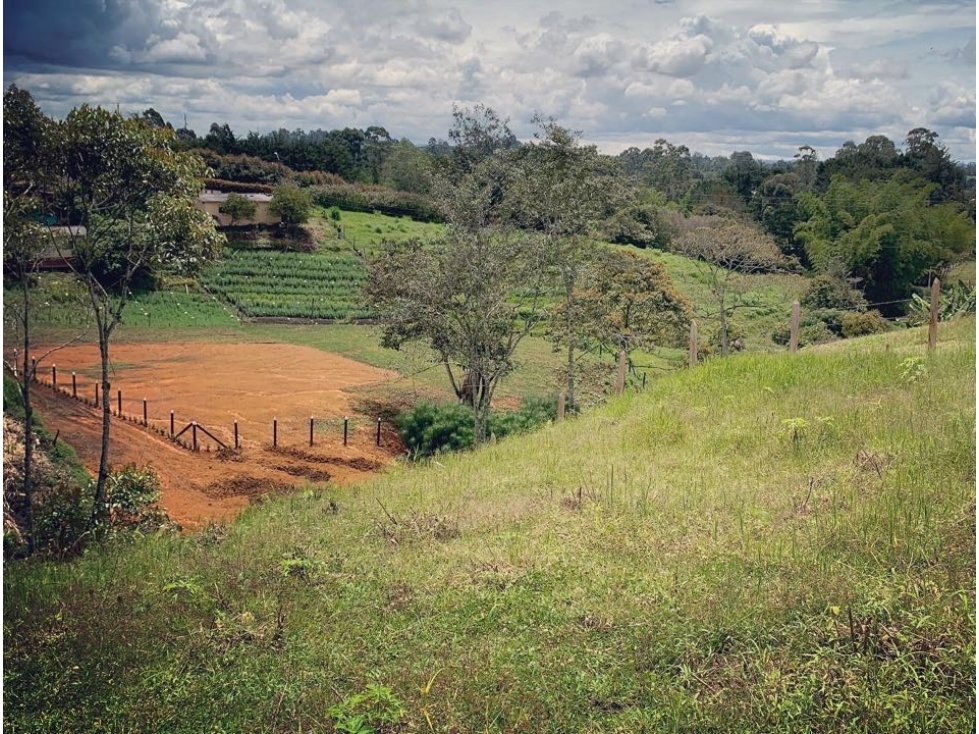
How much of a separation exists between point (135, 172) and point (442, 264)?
280 inches

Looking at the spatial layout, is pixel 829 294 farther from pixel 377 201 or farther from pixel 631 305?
pixel 377 201

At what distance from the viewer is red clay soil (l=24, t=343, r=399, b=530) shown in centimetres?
1291

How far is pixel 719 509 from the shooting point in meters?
5.56

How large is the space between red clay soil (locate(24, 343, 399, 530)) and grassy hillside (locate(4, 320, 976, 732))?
4083 millimetres

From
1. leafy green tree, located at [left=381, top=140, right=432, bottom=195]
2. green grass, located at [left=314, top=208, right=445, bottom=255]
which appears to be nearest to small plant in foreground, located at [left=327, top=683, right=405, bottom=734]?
green grass, located at [left=314, top=208, right=445, bottom=255]

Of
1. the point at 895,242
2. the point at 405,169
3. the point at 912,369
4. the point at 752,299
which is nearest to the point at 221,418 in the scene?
the point at 912,369

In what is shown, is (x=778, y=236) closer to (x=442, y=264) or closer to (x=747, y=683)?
(x=442, y=264)

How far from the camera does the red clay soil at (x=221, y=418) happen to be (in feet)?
42.4

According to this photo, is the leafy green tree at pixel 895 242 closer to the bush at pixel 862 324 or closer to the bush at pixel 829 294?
the bush at pixel 829 294

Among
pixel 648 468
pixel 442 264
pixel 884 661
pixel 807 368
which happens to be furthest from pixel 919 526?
pixel 442 264

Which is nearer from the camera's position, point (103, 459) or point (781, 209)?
point (103, 459)

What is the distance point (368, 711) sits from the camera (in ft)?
11.5

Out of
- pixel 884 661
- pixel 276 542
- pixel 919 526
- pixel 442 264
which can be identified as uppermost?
pixel 442 264

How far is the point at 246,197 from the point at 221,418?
887cm
